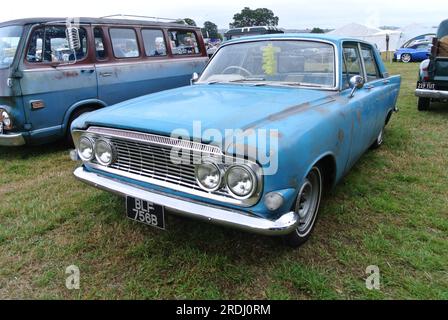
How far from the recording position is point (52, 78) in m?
4.78

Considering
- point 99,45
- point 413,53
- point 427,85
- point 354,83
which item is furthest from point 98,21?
point 413,53

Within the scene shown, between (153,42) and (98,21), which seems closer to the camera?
(98,21)

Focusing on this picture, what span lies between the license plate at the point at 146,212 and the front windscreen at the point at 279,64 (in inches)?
63.4

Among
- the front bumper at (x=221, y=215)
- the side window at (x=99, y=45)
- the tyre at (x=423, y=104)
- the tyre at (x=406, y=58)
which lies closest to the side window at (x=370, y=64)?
the front bumper at (x=221, y=215)

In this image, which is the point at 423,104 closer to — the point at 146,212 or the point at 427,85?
the point at 427,85

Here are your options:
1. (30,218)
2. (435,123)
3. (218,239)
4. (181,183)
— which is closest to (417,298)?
(218,239)

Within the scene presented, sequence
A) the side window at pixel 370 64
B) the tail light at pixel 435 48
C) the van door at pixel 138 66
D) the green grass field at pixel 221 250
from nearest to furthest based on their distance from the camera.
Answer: the green grass field at pixel 221 250 < the side window at pixel 370 64 < the van door at pixel 138 66 < the tail light at pixel 435 48

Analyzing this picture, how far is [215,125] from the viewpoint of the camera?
222 centimetres

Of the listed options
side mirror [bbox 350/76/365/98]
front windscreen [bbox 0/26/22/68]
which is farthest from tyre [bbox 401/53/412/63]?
front windscreen [bbox 0/26/22/68]

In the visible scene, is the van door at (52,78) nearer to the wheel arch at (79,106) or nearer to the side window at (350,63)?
the wheel arch at (79,106)

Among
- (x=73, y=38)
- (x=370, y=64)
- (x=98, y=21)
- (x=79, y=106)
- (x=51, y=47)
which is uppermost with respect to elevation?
(x=98, y=21)

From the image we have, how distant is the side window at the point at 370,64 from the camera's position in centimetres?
399

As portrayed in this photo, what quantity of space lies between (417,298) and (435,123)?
498 centimetres

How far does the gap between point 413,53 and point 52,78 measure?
21259 mm
